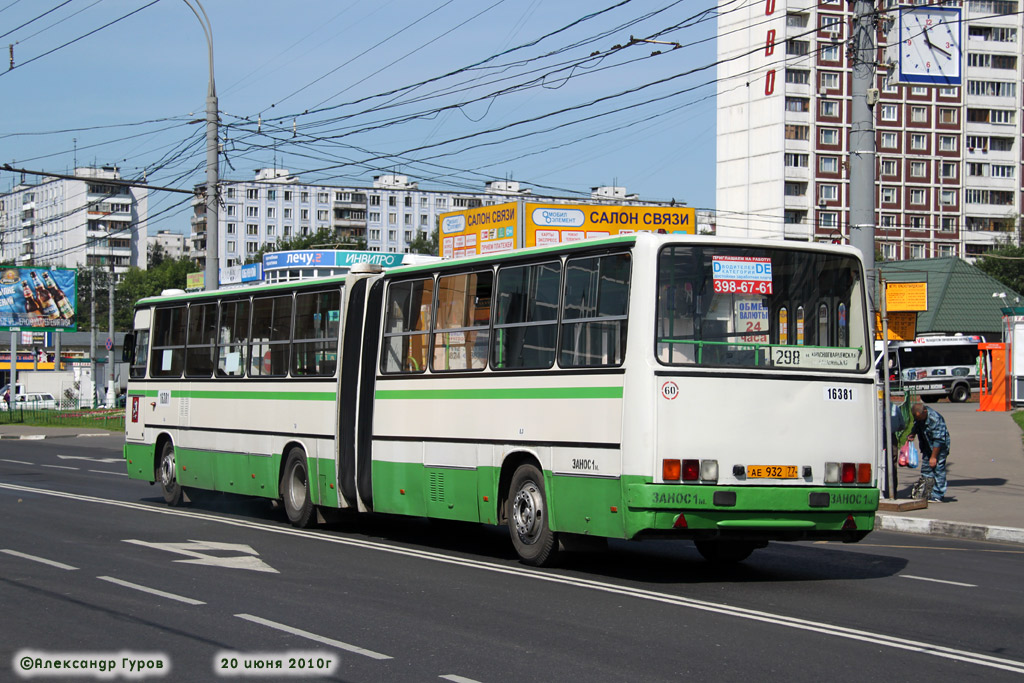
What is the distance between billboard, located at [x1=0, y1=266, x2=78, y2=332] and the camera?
189ft

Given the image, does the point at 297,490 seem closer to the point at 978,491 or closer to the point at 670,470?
the point at 670,470

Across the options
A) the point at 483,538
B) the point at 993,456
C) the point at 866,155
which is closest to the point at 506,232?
the point at 993,456

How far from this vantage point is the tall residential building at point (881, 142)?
100812 millimetres

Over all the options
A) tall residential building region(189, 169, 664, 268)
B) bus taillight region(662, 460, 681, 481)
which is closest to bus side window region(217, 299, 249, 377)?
bus taillight region(662, 460, 681, 481)

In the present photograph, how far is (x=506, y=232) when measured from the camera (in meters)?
43.1

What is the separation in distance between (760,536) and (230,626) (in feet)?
15.5

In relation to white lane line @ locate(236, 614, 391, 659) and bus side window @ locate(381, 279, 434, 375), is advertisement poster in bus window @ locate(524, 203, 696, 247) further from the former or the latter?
white lane line @ locate(236, 614, 391, 659)

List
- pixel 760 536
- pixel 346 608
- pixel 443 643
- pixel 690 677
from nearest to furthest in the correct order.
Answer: pixel 690 677, pixel 443 643, pixel 346 608, pixel 760 536

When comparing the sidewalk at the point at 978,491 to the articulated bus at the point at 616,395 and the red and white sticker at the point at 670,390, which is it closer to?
the articulated bus at the point at 616,395

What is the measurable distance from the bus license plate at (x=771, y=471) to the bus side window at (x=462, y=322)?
319 cm

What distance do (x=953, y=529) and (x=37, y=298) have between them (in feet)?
165

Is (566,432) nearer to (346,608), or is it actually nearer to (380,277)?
(346,608)

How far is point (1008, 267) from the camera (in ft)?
292

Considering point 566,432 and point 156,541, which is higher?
point 566,432
